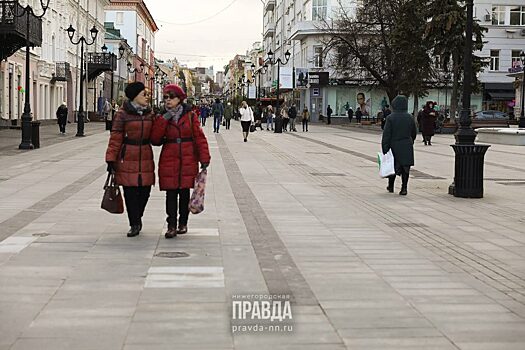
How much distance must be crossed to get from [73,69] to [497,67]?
36.9m

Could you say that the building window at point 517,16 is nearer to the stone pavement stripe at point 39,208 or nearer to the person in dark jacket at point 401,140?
the person in dark jacket at point 401,140

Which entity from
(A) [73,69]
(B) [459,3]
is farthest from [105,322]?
(A) [73,69]

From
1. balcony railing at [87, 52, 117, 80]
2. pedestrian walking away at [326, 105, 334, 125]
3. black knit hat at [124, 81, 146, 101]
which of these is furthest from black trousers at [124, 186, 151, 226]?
pedestrian walking away at [326, 105, 334, 125]

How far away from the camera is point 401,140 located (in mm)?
13930

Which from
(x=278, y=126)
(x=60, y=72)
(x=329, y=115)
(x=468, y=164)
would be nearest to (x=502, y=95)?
(x=329, y=115)

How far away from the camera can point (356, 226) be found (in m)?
10.1

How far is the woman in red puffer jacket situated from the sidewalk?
664 mm

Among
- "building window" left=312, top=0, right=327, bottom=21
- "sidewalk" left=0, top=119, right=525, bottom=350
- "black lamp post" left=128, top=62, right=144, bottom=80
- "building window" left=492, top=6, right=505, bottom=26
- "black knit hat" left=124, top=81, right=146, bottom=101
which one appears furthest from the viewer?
"black lamp post" left=128, top=62, right=144, bottom=80

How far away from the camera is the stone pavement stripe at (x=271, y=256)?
6.47m

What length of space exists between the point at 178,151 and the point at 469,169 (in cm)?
643

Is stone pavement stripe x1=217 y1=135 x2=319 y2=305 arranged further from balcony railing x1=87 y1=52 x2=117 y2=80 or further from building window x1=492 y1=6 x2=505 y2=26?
building window x1=492 y1=6 x2=505 y2=26

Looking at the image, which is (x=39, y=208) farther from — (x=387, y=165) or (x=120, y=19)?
(x=120, y=19)

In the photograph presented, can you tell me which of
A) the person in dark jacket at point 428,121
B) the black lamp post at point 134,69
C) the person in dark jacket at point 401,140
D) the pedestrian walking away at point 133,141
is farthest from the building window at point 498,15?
the pedestrian walking away at point 133,141

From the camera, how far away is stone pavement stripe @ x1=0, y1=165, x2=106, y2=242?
9.51m
